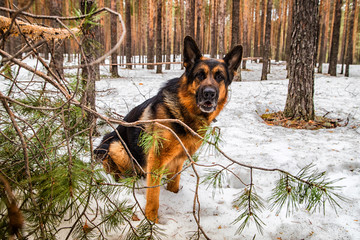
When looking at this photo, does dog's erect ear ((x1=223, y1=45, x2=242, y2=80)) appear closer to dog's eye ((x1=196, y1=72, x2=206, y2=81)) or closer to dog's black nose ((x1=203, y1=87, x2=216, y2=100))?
dog's eye ((x1=196, y1=72, x2=206, y2=81))

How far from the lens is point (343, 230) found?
6.27 ft

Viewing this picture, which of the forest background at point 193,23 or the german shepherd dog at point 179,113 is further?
the forest background at point 193,23

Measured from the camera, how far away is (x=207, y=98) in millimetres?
2254

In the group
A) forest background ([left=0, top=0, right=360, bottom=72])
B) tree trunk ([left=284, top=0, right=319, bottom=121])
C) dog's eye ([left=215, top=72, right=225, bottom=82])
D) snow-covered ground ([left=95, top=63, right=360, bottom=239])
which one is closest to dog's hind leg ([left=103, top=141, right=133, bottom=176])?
snow-covered ground ([left=95, top=63, right=360, bottom=239])

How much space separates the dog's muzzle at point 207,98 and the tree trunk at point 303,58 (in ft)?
11.0

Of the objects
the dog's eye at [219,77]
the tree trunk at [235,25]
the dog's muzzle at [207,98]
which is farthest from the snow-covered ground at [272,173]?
the tree trunk at [235,25]

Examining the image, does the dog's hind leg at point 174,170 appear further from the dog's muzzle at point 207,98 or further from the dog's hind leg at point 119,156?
the dog's muzzle at point 207,98

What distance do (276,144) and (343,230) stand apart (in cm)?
191

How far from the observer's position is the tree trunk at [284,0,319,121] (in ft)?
14.9

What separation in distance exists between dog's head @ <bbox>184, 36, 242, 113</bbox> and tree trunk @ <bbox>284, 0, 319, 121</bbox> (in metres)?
2.70

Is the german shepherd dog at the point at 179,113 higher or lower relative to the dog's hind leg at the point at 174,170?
higher

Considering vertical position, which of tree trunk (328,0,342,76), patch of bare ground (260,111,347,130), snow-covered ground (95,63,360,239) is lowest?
snow-covered ground (95,63,360,239)

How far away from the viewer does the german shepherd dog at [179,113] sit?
2.15 metres

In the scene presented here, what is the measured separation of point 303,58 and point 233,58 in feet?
9.18
